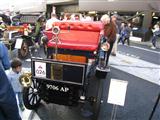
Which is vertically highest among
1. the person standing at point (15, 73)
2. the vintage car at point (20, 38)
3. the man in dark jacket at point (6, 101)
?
the man in dark jacket at point (6, 101)

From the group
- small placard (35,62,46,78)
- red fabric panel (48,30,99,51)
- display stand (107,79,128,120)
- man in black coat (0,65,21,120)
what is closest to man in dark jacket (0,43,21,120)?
man in black coat (0,65,21,120)

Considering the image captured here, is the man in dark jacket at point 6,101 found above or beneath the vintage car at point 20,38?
above

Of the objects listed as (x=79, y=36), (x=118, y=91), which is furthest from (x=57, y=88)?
(x=79, y=36)

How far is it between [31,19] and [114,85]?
12.7m

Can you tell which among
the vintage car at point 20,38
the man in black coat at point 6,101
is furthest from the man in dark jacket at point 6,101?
the vintage car at point 20,38

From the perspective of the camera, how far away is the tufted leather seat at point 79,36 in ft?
17.8

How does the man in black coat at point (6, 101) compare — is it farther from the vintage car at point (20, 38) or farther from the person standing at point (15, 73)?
the vintage car at point (20, 38)

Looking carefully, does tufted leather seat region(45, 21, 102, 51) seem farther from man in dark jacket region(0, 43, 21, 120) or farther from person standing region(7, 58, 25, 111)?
man in dark jacket region(0, 43, 21, 120)

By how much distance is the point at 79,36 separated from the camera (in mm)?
5949

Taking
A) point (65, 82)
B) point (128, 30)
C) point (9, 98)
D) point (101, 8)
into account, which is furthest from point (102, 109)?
point (101, 8)

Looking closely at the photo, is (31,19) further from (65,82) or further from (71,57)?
(65,82)

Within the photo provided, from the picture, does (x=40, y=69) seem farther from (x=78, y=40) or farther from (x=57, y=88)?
(x=78, y=40)

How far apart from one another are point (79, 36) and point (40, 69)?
197 centimetres

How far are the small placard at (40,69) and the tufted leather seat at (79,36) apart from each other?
4.29 feet
